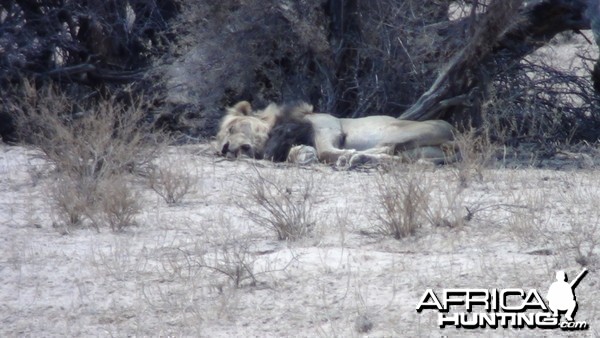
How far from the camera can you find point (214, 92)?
1235 cm

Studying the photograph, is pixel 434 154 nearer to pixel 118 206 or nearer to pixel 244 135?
pixel 244 135

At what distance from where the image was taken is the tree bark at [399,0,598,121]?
10.5 m

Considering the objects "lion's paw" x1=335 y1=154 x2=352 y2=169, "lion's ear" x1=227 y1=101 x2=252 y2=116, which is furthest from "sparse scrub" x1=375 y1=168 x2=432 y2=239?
"lion's ear" x1=227 y1=101 x2=252 y2=116

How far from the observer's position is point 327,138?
35.0 feet

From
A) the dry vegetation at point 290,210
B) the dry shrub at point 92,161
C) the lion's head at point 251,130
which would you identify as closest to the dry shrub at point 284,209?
the dry vegetation at point 290,210

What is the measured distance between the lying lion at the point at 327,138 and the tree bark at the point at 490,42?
473 millimetres

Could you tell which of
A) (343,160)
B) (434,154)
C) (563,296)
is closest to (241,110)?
(343,160)

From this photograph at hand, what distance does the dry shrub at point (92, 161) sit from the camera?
783cm

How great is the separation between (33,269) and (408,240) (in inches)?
102

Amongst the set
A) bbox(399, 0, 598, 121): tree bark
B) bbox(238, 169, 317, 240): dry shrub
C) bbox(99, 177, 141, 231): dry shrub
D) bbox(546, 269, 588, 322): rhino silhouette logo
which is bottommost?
bbox(99, 177, 141, 231): dry shrub

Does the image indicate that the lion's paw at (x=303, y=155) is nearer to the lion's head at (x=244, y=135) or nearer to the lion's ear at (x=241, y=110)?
the lion's head at (x=244, y=135)

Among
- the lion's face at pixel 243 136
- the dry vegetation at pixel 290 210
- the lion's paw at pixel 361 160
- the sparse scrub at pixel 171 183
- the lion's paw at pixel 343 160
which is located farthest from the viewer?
the lion's face at pixel 243 136

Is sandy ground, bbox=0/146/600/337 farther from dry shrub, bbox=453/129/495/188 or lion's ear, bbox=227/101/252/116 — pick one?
lion's ear, bbox=227/101/252/116

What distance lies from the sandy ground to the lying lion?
5.62 feet
